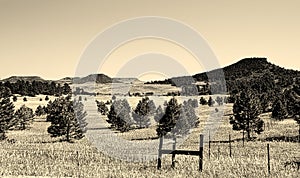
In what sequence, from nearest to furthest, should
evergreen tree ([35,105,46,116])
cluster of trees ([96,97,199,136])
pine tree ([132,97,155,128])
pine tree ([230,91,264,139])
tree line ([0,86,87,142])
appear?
tree line ([0,86,87,142]) < cluster of trees ([96,97,199,136]) < pine tree ([230,91,264,139]) < pine tree ([132,97,155,128]) < evergreen tree ([35,105,46,116])

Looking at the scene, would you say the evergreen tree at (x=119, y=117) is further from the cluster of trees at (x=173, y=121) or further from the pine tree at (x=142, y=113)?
the cluster of trees at (x=173, y=121)

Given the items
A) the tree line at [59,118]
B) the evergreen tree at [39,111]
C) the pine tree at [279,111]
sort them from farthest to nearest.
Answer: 1. the evergreen tree at [39,111]
2. the pine tree at [279,111]
3. the tree line at [59,118]

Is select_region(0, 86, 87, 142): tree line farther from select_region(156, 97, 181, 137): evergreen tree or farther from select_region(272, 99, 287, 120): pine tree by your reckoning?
select_region(272, 99, 287, 120): pine tree

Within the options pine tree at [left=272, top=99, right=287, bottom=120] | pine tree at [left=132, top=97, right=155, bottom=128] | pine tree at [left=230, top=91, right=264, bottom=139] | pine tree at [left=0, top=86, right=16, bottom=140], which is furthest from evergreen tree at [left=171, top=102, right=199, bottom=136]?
pine tree at [left=272, top=99, right=287, bottom=120]


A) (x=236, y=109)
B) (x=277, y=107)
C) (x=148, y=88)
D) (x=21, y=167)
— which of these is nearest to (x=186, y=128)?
(x=236, y=109)

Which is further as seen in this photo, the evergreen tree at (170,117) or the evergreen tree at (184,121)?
the evergreen tree at (184,121)

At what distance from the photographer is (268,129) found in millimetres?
61656

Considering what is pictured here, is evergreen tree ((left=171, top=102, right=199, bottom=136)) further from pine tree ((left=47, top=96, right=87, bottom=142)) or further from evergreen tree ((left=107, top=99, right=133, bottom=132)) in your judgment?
evergreen tree ((left=107, top=99, right=133, bottom=132))

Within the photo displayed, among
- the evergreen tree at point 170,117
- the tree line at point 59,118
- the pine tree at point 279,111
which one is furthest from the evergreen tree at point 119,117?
the pine tree at point 279,111

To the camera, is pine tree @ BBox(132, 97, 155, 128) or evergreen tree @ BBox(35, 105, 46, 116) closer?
pine tree @ BBox(132, 97, 155, 128)

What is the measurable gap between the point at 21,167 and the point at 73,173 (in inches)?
127

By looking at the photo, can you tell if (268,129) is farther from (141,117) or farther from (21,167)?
(21,167)

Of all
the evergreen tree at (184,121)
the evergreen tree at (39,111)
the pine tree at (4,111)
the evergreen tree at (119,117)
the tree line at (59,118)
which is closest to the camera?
the pine tree at (4,111)

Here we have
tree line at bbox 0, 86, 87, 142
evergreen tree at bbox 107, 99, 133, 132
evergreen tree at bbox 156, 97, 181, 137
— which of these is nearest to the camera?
tree line at bbox 0, 86, 87, 142
